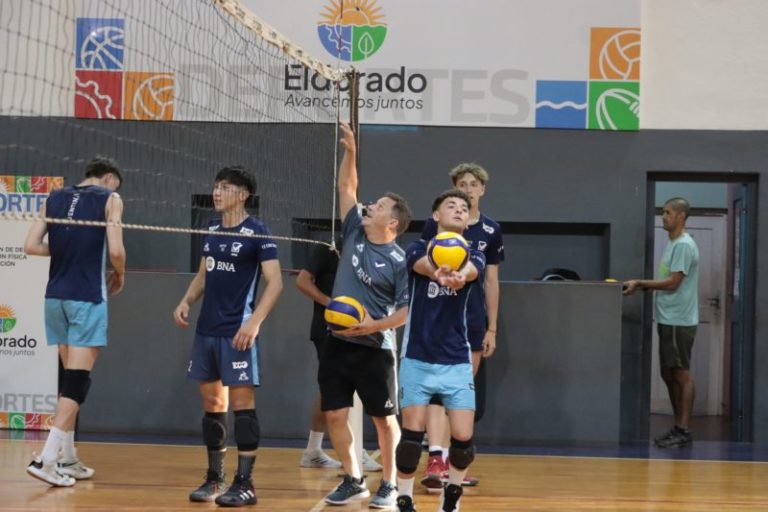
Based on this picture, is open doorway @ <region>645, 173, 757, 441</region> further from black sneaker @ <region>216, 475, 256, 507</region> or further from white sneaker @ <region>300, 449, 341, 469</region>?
black sneaker @ <region>216, 475, 256, 507</region>

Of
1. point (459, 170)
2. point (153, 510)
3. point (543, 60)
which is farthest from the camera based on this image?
point (543, 60)

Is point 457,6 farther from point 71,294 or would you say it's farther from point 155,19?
point 71,294

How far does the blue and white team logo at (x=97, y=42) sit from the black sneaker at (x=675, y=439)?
221 inches

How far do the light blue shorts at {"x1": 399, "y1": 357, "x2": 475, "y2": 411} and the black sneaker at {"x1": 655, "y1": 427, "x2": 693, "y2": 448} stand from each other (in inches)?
→ 156

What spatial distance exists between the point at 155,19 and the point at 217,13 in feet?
2.56

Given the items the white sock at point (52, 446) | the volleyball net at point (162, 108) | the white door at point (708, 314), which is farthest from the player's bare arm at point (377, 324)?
the white door at point (708, 314)

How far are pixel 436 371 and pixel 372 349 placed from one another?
639mm

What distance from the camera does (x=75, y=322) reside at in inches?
251

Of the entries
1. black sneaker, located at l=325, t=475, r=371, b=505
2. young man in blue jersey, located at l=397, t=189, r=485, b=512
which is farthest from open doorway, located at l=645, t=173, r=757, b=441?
young man in blue jersey, located at l=397, t=189, r=485, b=512

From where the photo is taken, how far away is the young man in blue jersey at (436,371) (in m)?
5.32

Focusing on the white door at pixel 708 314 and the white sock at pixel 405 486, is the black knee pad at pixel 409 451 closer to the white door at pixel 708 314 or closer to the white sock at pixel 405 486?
the white sock at pixel 405 486

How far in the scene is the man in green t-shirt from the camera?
8.89m

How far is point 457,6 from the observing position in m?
9.30

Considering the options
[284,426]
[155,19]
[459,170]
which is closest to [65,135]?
[155,19]
